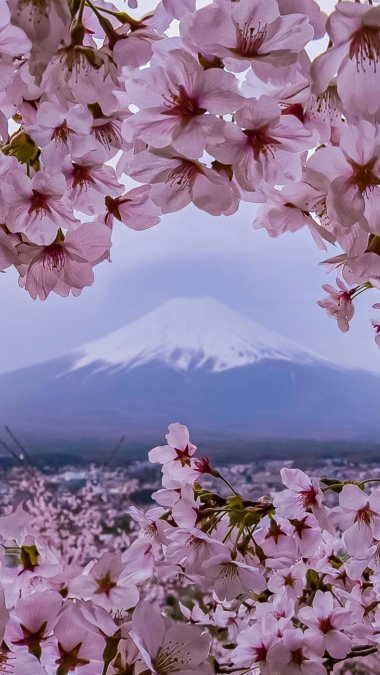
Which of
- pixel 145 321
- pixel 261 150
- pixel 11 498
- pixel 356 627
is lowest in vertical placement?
pixel 11 498

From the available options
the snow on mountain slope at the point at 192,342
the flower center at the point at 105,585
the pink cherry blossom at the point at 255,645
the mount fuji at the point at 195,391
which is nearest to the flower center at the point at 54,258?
the flower center at the point at 105,585

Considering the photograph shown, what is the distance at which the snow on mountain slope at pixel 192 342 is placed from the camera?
9.24 feet

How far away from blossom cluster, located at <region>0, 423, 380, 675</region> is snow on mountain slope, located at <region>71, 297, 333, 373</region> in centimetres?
182

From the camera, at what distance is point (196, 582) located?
761mm

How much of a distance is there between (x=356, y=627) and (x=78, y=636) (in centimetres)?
52

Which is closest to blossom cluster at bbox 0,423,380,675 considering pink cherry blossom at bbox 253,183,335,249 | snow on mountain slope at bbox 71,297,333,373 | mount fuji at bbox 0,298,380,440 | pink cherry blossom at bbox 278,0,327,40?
pink cherry blossom at bbox 253,183,335,249

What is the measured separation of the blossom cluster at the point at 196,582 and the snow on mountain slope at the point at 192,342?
182 cm

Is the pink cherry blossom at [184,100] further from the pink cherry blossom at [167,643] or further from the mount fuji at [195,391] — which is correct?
the mount fuji at [195,391]

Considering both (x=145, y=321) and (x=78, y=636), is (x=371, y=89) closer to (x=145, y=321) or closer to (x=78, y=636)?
(x=78, y=636)

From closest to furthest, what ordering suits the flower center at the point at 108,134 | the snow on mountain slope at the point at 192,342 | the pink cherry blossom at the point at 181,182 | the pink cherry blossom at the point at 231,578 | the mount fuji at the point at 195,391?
the pink cherry blossom at the point at 181,182 < the flower center at the point at 108,134 < the pink cherry blossom at the point at 231,578 < the mount fuji at the point at 195,391 < the snow on mountain slope at the point at 192,342

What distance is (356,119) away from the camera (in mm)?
366

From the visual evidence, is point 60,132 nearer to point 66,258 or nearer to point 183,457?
point 66,258

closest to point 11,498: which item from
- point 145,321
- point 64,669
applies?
point 145,321

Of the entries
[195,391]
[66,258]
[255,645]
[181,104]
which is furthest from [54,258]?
[195,391]
